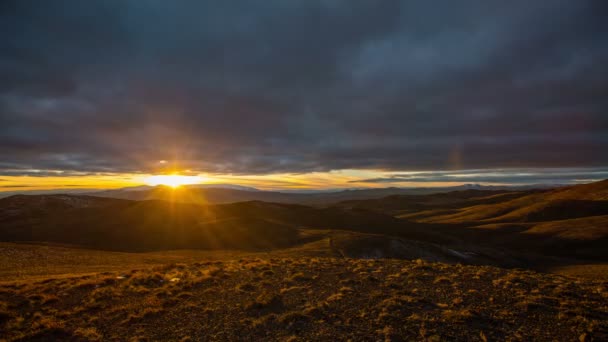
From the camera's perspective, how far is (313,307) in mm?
14367

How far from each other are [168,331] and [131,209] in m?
121

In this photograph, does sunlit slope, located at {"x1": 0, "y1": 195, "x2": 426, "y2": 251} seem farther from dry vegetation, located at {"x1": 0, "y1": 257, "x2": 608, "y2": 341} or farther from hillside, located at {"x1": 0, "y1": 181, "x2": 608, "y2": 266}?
dry vegetation, located at {"x1": 0, "y1": 257, "x2": 608, "y2": 341}

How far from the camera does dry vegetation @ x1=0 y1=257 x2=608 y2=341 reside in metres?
11.9

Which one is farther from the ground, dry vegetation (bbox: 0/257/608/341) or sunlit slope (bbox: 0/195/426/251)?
dry vegetation (bbox: 0/257/608/341)

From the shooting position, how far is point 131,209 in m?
115

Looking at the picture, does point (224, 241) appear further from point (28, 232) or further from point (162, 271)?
point (28, 232)

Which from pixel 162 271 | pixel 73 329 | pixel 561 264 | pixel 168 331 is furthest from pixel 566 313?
pixel 561 264

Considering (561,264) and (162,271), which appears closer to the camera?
(162,271)

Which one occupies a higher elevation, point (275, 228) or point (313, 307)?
point (313, 307)

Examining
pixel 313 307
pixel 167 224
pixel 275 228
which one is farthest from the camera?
pixel 167 224

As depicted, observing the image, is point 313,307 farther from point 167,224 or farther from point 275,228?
point 167,224

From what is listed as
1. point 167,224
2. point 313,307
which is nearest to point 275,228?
point 167,224

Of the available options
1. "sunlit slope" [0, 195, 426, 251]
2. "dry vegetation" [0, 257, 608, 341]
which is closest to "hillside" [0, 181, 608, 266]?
"sunlit slope" [0, 195, 426, 251]

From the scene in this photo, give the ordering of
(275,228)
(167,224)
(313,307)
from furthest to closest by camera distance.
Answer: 1. (167,224)
2. (275,228)
3. (313,307)
